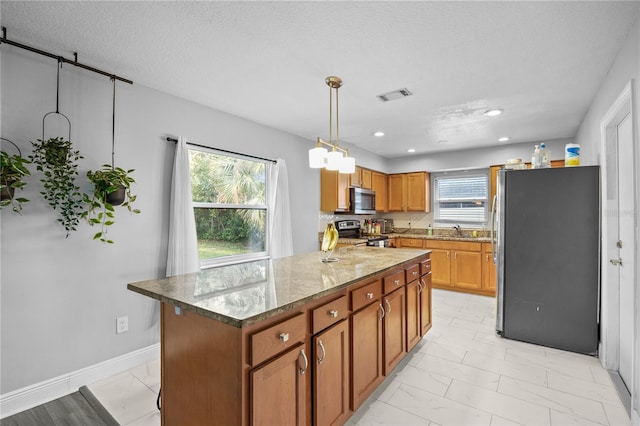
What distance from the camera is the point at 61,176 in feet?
7.19

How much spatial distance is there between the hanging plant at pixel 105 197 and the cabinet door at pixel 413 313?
2346 mm

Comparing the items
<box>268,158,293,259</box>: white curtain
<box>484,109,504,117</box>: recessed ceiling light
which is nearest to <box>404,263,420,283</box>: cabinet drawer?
<box>268,158,293,259</box>: white curtain

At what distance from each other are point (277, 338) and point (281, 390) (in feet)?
0.76

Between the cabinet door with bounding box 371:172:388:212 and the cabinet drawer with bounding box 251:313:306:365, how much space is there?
4.51 m

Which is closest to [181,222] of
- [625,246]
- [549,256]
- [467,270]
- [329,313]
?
[329,313]

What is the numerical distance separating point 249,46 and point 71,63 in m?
1.30

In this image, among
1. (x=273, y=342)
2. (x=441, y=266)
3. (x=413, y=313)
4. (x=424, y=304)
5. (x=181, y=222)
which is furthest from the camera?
(x=441, y=266)

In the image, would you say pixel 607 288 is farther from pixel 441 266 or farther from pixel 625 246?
pixel 441 266

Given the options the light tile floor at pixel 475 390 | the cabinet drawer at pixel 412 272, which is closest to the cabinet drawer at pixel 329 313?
the light tile floor at pixel 475 390

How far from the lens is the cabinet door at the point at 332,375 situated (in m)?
1.56

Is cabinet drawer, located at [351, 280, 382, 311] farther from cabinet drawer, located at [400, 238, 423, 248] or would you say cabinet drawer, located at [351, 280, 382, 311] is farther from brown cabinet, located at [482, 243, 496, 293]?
cabinet drawer, located at [400, 238, 423, 248]

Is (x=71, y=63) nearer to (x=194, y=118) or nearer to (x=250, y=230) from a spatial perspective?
(x=194, y=118)

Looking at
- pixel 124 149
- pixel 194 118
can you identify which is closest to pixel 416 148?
pixel 194 118

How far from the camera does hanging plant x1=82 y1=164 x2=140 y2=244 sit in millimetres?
2250
